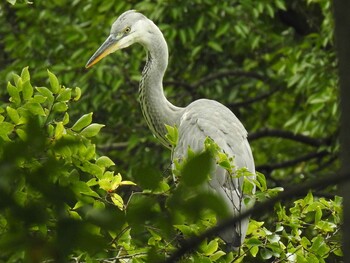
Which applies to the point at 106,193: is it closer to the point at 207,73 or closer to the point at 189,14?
the point at 189,14

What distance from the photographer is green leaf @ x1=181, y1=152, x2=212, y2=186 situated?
1.41 metres

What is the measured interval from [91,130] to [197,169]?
2088 millimetres

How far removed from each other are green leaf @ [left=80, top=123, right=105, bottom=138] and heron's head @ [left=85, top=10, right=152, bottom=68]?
76.9 inches

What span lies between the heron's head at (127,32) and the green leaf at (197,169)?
4033mm

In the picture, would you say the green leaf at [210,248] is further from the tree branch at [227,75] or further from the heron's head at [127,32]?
the tree branch at [227,75]

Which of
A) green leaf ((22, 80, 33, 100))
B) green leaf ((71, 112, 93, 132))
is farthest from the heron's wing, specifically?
green leaf ((22, 80, 33, 100))

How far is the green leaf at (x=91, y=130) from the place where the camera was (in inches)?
137

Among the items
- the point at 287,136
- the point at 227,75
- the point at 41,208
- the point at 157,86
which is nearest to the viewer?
the point at 41,208

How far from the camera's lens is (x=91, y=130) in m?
3.48

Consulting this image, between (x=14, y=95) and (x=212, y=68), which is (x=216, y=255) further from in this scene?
(x=212, y=68)

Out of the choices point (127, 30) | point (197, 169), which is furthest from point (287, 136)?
point (197, 169)

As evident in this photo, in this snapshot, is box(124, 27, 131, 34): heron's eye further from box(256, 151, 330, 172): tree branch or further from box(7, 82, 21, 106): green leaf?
box(256, 151, 330, 172): tree branch

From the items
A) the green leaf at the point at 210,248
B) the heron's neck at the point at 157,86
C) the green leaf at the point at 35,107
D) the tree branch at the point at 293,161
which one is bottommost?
the tree branch at the point at 293,161

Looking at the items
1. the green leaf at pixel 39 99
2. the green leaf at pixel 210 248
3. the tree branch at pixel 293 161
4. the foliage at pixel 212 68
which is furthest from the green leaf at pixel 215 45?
the green leaf at pixel 210 248
